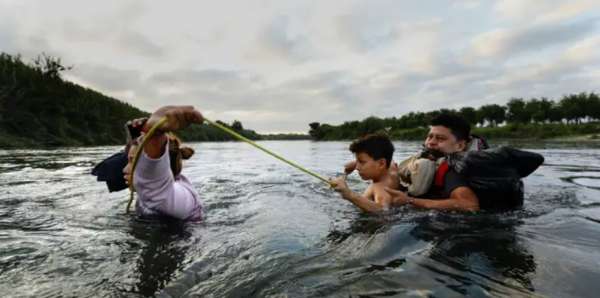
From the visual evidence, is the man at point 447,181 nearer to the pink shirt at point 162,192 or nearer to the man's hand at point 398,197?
the man's hand at point 398,197

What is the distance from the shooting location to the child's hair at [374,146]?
5223mm

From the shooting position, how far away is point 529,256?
3119 mm

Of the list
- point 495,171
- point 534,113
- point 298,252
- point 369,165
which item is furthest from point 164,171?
point 534,113

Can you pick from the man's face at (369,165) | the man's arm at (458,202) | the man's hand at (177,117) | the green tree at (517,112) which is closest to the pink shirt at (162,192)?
the man's hand at (177,117)

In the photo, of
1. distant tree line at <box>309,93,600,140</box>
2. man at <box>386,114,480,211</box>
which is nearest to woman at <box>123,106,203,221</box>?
man at <box>386,114,480,211</box>

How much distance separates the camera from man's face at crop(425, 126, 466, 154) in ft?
18.5

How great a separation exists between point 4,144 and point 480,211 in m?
32.0

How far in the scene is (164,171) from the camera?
3.22m

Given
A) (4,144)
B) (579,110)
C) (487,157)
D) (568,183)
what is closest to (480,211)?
(487,157)

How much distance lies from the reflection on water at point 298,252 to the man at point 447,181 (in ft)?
0.58

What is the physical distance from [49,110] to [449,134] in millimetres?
53205

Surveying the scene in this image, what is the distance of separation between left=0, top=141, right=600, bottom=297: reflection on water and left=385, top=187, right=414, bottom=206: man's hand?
138mm

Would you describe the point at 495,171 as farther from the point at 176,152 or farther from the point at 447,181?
the point at 176,152

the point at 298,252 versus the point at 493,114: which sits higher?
the point at 493,114
